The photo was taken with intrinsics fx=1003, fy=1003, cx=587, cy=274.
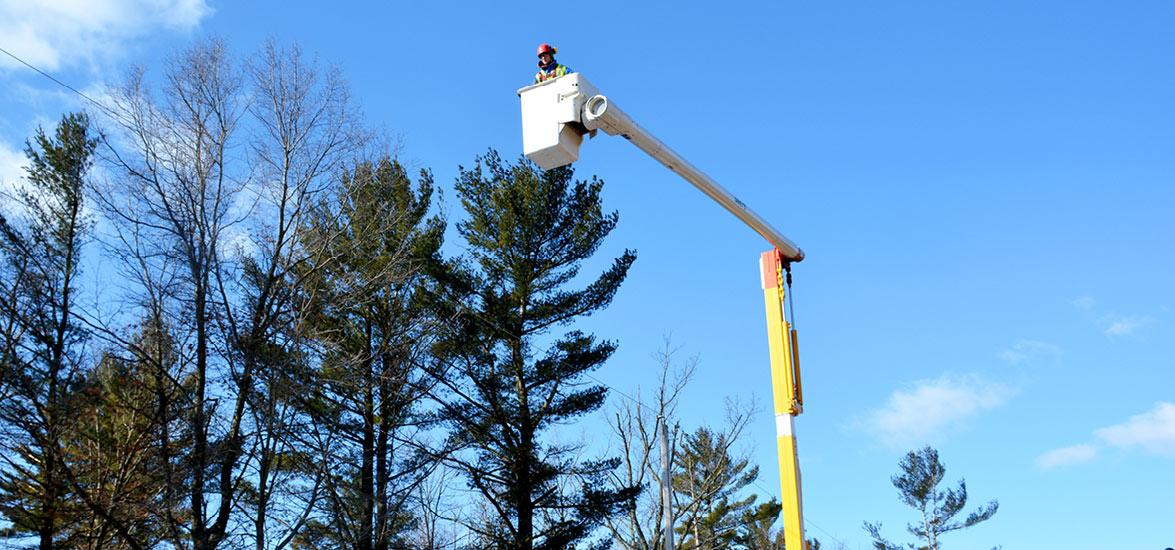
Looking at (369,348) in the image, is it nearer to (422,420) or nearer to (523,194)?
(422,420)

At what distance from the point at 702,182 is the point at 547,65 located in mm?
1371

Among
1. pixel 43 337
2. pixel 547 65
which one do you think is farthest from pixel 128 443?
pixel 547 65

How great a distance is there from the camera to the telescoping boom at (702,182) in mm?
6203

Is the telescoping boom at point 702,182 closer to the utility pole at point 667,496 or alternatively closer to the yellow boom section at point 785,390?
the yellow boom section at point 785,390

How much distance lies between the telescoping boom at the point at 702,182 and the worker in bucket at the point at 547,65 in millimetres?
170

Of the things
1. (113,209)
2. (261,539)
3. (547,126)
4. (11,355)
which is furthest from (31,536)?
(547,126)

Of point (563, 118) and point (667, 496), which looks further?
point (667, 496)

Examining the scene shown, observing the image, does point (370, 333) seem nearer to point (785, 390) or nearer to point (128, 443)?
point (128, 443)

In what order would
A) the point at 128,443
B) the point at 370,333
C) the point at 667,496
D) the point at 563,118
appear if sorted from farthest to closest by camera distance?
the point at 370,333 < the point at 667,496 < the point at 128,443 < the point at 563,118

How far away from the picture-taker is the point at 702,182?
7047 millimetres

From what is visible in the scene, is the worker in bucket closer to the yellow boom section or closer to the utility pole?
the yellow boom section

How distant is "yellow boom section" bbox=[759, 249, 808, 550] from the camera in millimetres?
6957

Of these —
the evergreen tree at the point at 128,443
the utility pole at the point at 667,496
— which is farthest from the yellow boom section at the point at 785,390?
the utility pole at the point at 667,496

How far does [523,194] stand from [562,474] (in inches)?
298
